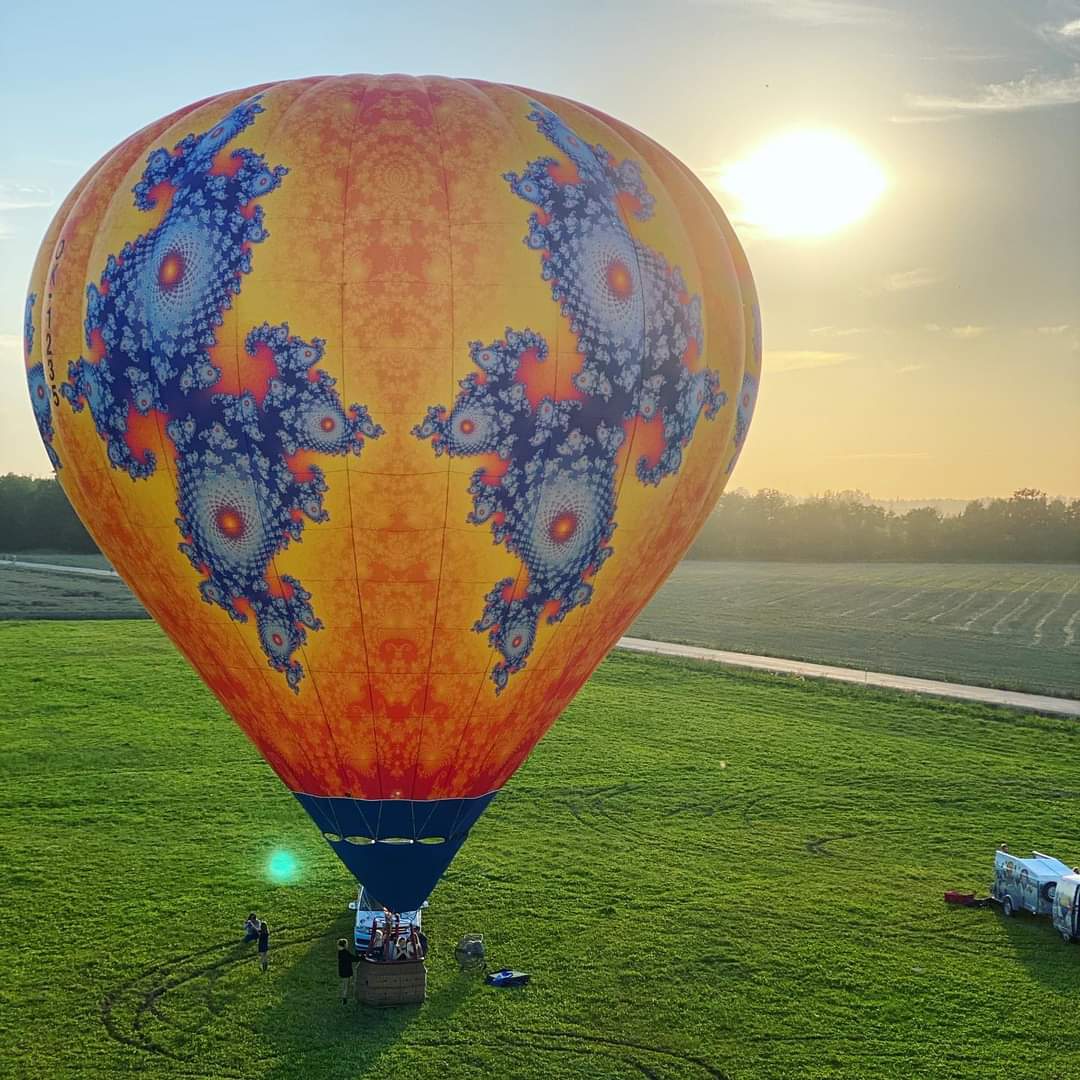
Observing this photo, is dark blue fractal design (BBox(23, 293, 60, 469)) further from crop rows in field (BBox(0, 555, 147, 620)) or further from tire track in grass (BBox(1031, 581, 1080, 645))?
tire track in grass (BBox(1031, 581, 1080, 645))

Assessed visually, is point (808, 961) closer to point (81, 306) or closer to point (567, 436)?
point (567, 436)

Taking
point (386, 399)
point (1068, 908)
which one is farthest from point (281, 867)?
point (1068, 908)

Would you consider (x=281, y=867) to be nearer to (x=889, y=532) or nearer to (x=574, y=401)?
(x=574, y=401)

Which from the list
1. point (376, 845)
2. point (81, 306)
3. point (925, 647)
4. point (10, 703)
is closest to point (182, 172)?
point (81, 306)

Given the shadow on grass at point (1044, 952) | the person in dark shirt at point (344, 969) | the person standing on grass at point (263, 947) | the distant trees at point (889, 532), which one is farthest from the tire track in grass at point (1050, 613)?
the person in dark shirt at point (344, 969)

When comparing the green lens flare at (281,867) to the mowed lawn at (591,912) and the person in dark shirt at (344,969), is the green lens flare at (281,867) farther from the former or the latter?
the person in dark shirt at (344,969)

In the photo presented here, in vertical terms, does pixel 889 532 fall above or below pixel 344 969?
above
